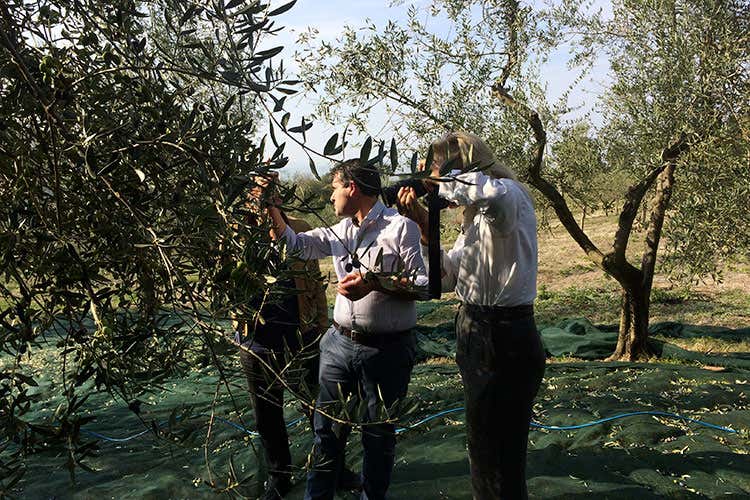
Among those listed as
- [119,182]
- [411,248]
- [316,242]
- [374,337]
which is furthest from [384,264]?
[119,182]

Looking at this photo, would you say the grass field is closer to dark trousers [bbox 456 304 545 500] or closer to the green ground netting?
the green ground netting

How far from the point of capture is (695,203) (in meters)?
6.02

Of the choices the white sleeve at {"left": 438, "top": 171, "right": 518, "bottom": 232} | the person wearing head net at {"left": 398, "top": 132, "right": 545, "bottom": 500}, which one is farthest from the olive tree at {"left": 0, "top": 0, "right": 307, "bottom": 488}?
the person wearing head net at {"left": 398, "top": 132, "right": 545, "bottom": 500}

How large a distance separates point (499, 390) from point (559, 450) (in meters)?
2.21

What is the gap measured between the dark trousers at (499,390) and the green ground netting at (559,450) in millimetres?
820

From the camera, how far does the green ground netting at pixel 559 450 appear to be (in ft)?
14.0

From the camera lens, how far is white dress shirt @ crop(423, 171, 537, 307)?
2848 millimetres

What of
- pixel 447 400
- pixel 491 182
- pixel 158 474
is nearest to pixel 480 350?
pixel 491 182

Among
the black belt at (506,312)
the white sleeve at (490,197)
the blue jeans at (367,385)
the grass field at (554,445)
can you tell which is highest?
the white sleeve at (490,197)

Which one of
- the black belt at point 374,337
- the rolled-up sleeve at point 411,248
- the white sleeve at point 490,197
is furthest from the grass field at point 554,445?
the white sleeve at point 490,197

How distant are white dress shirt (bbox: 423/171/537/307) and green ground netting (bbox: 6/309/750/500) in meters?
1.12

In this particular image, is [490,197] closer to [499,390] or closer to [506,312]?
[506,312]

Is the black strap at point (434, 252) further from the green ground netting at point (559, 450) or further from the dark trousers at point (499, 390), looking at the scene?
the green ground netting at point (559, 450)

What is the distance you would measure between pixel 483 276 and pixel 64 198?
1.88m
